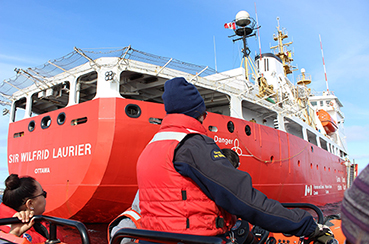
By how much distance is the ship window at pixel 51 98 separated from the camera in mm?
8648

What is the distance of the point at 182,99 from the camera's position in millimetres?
1854

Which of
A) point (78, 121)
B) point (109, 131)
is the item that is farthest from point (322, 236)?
point (78, 121)

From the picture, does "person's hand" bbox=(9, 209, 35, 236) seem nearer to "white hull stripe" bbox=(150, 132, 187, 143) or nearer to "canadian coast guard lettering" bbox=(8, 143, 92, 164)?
"white hull stripe" bbox=(150, 132, 187, 143)

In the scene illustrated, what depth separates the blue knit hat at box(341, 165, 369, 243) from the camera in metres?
0.74

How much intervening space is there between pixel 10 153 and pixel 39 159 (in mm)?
1966

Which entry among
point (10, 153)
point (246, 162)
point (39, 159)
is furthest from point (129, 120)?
point (10, 153)

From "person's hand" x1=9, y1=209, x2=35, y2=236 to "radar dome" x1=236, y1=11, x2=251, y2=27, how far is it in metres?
16.0

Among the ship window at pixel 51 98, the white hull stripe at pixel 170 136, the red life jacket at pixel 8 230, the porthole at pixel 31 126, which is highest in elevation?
the ship window at pixel 51 98

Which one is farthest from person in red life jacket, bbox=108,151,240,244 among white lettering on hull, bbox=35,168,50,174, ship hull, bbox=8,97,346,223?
white lettering on hull, bbox=35,168,50,174

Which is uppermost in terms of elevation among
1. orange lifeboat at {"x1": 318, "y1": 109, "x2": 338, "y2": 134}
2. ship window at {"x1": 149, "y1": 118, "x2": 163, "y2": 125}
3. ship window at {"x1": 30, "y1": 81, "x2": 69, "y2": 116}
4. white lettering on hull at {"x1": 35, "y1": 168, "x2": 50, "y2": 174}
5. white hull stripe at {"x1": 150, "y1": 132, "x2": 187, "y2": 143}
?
orange lifeboat at {"x1": 318, "y1": 109, "x2": 338, "y2": 134}

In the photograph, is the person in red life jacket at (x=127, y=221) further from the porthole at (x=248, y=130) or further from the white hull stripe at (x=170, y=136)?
the porthole at (x=248, y=130)

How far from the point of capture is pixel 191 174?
157 centimetres

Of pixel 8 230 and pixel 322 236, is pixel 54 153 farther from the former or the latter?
pixel 322 236

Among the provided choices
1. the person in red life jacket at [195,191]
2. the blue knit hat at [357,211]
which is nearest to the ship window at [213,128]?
the person in red life jacket at [195,191]
